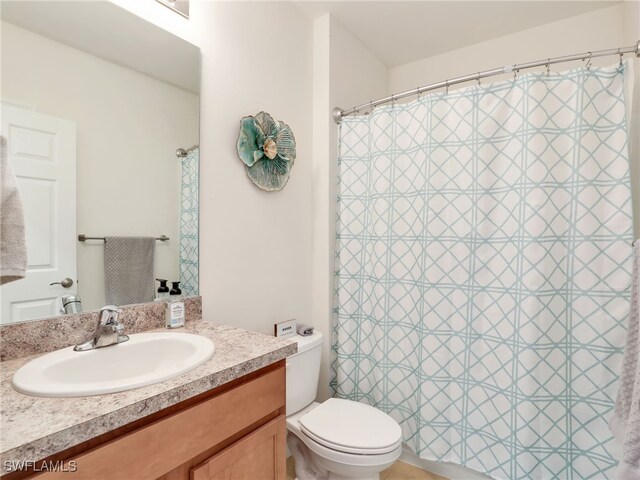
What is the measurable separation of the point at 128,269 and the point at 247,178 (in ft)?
2.21

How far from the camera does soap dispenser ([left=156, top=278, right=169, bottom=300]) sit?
4.23 feet

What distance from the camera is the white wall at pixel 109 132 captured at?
984 millimetres

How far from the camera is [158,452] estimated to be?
733 mm

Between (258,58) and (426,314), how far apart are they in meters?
1.56

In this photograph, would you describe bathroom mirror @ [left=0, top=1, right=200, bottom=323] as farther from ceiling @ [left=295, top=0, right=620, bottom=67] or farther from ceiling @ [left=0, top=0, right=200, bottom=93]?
ceiling @ [left=295, top=0, right=620, bottom=67]

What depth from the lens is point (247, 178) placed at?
5.29ft

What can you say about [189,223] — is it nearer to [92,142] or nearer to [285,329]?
[92,142]

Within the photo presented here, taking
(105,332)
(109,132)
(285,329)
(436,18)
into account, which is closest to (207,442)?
(105,332)

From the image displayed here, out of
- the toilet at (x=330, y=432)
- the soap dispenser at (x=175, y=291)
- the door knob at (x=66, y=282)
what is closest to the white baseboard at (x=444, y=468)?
the toilet at (x=330, y=432)

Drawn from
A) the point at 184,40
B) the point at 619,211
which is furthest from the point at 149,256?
the point at 619,211

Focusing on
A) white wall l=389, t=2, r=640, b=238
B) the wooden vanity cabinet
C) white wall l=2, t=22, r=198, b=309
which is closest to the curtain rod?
white wall l=389, t=2, r=640, b=238

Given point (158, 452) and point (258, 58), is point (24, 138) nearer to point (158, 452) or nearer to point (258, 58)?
point (158, 452)

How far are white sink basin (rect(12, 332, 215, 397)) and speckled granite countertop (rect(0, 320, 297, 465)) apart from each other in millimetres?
17

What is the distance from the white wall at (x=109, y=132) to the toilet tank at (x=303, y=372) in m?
0.69
